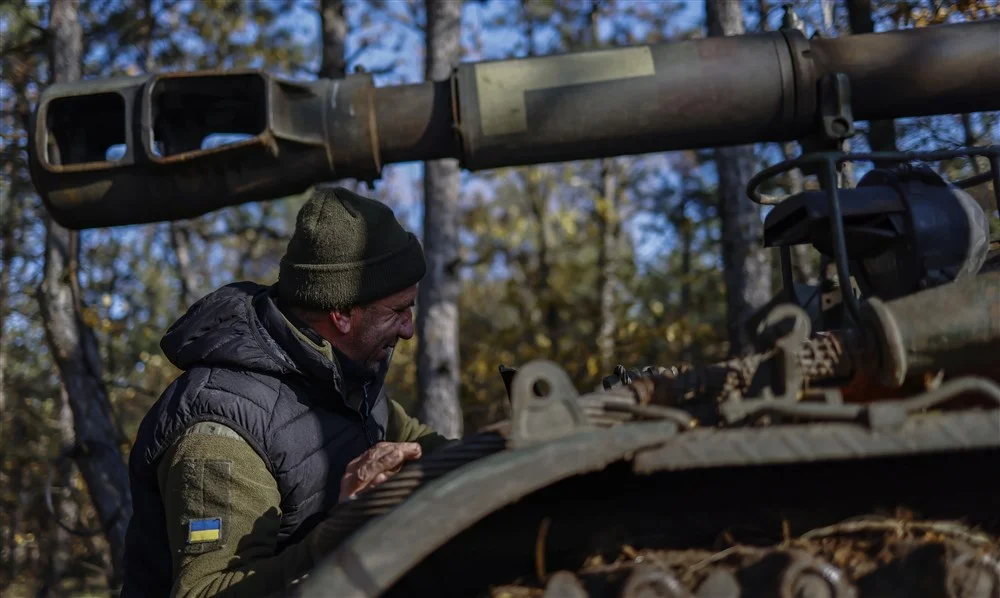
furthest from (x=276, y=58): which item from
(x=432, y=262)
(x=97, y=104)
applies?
(x=97, y=104)

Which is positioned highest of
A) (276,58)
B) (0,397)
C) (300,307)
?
(276,58)

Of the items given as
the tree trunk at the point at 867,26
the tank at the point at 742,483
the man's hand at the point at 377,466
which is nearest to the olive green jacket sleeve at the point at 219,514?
the man's hand at the point at 377,466

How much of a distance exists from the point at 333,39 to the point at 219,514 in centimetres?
669

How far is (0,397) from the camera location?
508 inches

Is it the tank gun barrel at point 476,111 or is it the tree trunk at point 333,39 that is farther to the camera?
A: the tree trunk at point 333,39

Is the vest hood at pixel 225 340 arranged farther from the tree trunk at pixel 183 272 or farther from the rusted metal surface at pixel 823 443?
the tree trunk at pixel 183 272

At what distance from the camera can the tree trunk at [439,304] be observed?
7641mm

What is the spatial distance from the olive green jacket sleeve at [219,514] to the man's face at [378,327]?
721mm

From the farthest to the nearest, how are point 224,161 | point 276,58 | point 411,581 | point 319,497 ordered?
point 276,58
point 224,161
point 319,497
point 411,581

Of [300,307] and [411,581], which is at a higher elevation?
[300,307]

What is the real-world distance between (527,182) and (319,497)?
13.2 meters

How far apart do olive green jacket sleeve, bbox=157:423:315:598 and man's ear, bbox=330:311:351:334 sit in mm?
671

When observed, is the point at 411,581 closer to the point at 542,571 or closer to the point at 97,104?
the point at 542,571


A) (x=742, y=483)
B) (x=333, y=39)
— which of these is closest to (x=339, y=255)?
(x=742, y=483)
